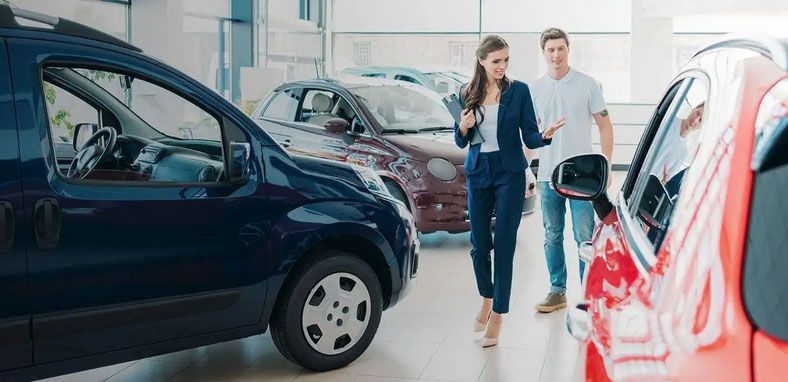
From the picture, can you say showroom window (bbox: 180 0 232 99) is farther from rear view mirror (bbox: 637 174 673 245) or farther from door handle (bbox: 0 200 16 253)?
rear view mirror (bbox: 637 174 673 245)

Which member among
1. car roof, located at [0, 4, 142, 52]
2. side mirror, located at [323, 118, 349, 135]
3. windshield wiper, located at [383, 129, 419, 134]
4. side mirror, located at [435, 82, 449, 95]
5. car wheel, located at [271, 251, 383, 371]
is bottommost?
car wheel, located at [271, 251, 383, 371]

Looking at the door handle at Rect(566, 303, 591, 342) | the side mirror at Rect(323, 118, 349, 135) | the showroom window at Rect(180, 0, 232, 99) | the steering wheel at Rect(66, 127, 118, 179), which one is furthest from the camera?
the showroom window at Rect(180, 0, 232, 99)

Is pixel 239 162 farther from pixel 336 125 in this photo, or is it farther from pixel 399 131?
pixel 399 131

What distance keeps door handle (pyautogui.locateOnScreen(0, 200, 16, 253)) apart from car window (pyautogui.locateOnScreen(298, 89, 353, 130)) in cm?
516

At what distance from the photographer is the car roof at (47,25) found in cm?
357

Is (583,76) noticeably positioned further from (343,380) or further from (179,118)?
(179,118)

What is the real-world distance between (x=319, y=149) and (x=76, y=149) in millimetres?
3622

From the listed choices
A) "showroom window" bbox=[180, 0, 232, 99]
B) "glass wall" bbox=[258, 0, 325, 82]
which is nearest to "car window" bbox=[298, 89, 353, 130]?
"showroom window" bbox=[180, 0, 232, 99]

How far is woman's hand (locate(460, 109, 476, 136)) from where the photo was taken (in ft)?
16.5

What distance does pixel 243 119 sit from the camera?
435 centimetres

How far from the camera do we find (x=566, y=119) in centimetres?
576

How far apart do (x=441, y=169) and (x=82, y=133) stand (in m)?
3.54

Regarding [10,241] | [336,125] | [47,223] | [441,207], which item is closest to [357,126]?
[336,125]

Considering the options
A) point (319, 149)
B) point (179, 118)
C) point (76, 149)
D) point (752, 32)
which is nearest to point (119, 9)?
point (179, 118)
